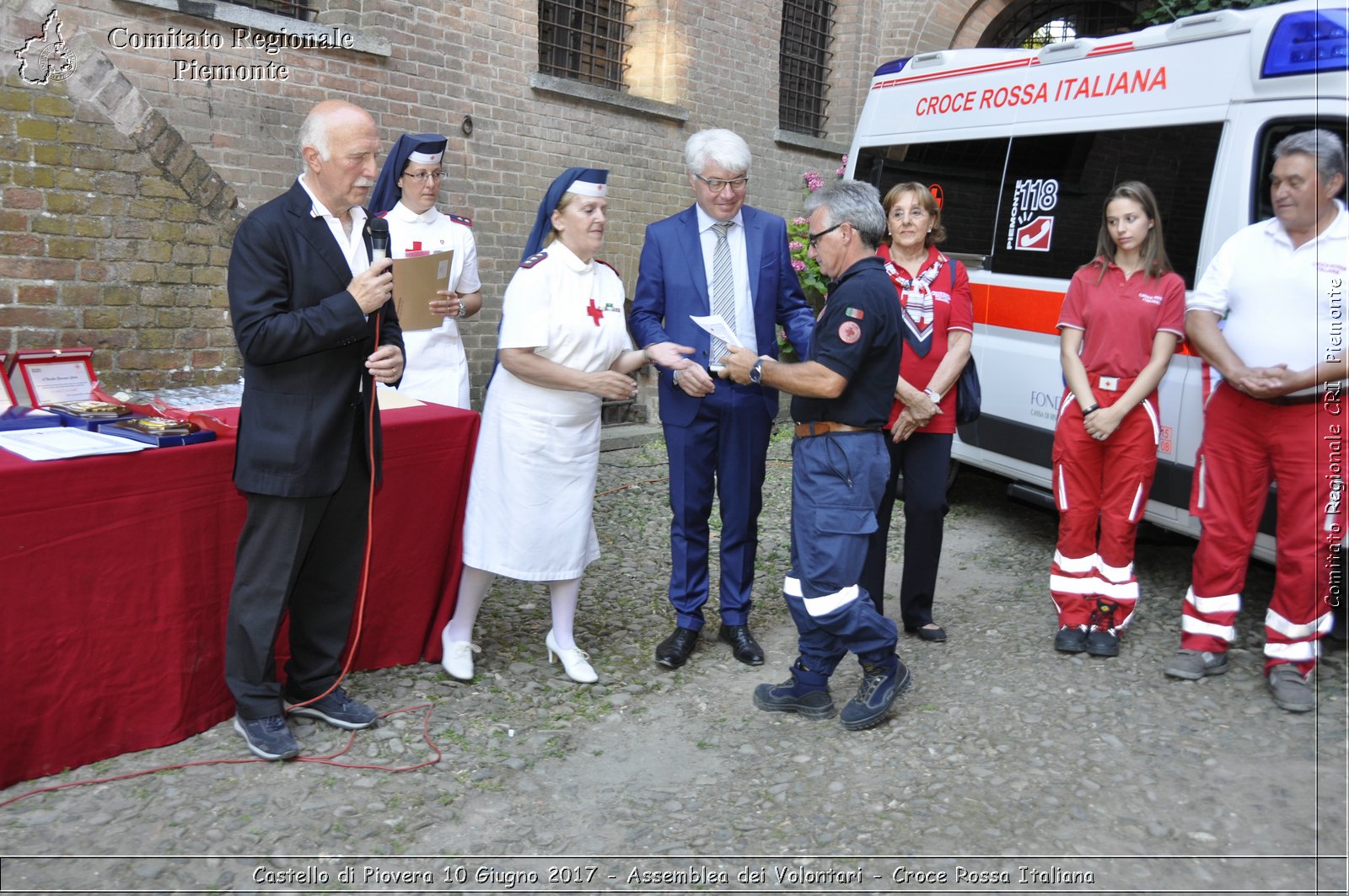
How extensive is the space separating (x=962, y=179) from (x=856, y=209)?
3267 millimetres

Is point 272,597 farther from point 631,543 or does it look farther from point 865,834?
point 631,543

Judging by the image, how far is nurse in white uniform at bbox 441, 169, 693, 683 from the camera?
162 inches

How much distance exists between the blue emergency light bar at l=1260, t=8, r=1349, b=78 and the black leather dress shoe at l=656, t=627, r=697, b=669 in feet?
11.3

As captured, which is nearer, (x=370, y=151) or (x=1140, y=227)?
(x=370, y=151)

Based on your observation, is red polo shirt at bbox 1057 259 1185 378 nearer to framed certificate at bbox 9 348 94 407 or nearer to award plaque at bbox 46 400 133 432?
award plaque at bbox 46 400 133 432

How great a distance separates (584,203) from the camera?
4129 mm

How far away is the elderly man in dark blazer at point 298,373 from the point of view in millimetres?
3420

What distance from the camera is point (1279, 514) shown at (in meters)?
4.35

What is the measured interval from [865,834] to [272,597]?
2.06 meters

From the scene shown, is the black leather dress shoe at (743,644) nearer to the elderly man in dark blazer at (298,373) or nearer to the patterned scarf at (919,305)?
the patterned scarf at (919,305)

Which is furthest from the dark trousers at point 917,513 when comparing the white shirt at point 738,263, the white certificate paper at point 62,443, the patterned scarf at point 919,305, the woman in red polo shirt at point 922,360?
the white certificate paper at point 62,443

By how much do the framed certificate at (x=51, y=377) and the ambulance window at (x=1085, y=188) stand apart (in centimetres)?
474

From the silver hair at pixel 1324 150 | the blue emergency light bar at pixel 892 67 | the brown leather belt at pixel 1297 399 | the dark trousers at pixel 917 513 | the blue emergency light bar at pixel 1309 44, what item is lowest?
the dark trousers at pixel 917 513

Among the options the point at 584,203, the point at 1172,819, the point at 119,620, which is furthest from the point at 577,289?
the point at 1172,819
